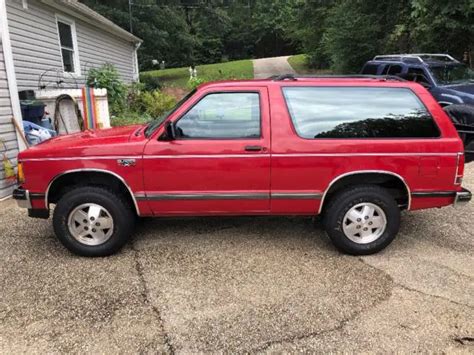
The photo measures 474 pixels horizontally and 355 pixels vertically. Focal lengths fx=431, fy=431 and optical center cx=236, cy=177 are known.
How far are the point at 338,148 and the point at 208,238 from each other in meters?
1.75

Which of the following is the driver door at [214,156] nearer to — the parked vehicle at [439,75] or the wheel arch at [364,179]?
the wheel arch at [364,179]

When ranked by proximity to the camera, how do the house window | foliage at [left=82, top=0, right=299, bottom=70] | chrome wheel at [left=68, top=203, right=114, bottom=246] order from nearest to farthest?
chrome wheel at [left=68, top=203, right=114, bottom=246] < the house window < foliage at [left=82, top=0, right=299, bottom=70]

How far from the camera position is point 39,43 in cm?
1005

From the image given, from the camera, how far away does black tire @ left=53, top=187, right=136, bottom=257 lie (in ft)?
13.7

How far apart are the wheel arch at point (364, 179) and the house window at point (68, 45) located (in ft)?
32.0

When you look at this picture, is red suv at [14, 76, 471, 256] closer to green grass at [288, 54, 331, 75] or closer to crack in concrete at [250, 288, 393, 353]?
crack in concrete at [250, 288, 393, 353]

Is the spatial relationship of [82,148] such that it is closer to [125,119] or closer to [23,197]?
[23,197]

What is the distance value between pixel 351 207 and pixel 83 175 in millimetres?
2657

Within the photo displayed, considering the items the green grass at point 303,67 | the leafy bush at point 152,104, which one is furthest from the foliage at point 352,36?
the leafy bush at point 152,104

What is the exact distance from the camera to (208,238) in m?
4.80

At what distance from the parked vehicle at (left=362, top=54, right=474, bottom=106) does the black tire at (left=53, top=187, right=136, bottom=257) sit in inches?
296

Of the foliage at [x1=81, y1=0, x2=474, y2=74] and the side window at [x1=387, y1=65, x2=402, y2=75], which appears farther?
the foliage at [x1=81, y1=0, x2=474, y2=74]

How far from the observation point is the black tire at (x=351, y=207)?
4172 mm

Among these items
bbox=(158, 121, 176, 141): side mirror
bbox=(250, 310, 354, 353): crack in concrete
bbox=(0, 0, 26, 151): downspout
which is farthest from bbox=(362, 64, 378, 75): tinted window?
bbox=(250, 310, 354, 353): crack in concrete
